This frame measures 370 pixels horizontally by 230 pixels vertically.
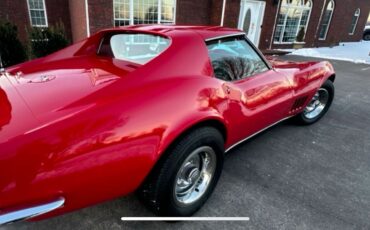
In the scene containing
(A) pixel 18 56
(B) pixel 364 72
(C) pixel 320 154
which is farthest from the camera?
(B) pixel 364 72

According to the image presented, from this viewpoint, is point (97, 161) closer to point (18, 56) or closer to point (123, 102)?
point (123, 102)

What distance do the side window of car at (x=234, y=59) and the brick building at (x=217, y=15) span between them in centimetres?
678

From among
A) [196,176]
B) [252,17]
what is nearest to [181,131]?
[196,176]

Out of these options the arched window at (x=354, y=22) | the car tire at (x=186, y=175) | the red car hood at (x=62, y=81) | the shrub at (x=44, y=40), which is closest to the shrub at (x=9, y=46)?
the shrub at (x=44, y=40)

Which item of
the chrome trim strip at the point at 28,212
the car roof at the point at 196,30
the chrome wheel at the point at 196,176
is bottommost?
the chrome wheel at the point at 196,176

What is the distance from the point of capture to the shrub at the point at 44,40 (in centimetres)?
566

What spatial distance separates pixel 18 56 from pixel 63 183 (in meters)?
5.33

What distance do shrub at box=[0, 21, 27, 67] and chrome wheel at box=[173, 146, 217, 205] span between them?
204 inches

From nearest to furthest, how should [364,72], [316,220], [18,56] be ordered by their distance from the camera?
[316,220], [18,56], [364,72]

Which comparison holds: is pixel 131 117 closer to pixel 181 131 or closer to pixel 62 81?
pixel 181 131

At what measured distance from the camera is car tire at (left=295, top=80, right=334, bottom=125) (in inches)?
157

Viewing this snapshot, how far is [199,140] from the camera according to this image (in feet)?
6.45

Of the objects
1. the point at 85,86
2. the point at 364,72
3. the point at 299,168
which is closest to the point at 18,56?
the point at 85,86

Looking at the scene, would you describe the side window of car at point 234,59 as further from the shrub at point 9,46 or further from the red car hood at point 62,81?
the shrub at point 9,46
